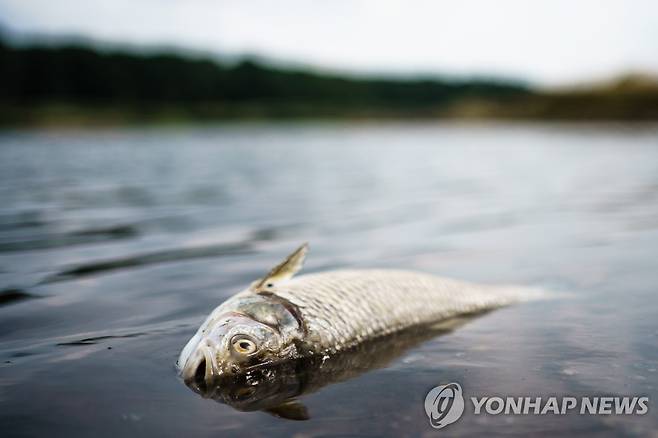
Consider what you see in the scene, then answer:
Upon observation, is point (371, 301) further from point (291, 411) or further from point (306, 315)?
point (291, 411)

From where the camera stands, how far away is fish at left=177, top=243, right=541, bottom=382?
4922 mm

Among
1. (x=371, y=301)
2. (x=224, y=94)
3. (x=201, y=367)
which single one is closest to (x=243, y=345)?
(x=201, y=367)

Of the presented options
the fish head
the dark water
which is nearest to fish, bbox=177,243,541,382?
the fish head

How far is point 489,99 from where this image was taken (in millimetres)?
104312

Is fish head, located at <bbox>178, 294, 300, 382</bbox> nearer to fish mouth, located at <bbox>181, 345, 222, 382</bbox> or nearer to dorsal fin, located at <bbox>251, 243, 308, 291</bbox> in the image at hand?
fish mouth, located at <bbox>181, 345, 222, 382</bbox>

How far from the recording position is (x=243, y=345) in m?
4.94

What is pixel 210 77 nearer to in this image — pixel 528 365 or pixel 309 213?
pixel 309 213

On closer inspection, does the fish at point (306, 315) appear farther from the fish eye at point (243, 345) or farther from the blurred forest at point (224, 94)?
the blurred forest at point (224, 94)

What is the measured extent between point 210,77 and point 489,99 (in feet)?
138

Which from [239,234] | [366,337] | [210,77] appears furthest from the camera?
[210,77]

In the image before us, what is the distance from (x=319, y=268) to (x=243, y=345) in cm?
420

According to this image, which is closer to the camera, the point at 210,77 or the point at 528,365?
the point at 528,365

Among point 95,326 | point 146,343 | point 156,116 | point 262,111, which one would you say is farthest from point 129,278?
point 262,111

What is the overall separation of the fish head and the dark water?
259 millimetres
